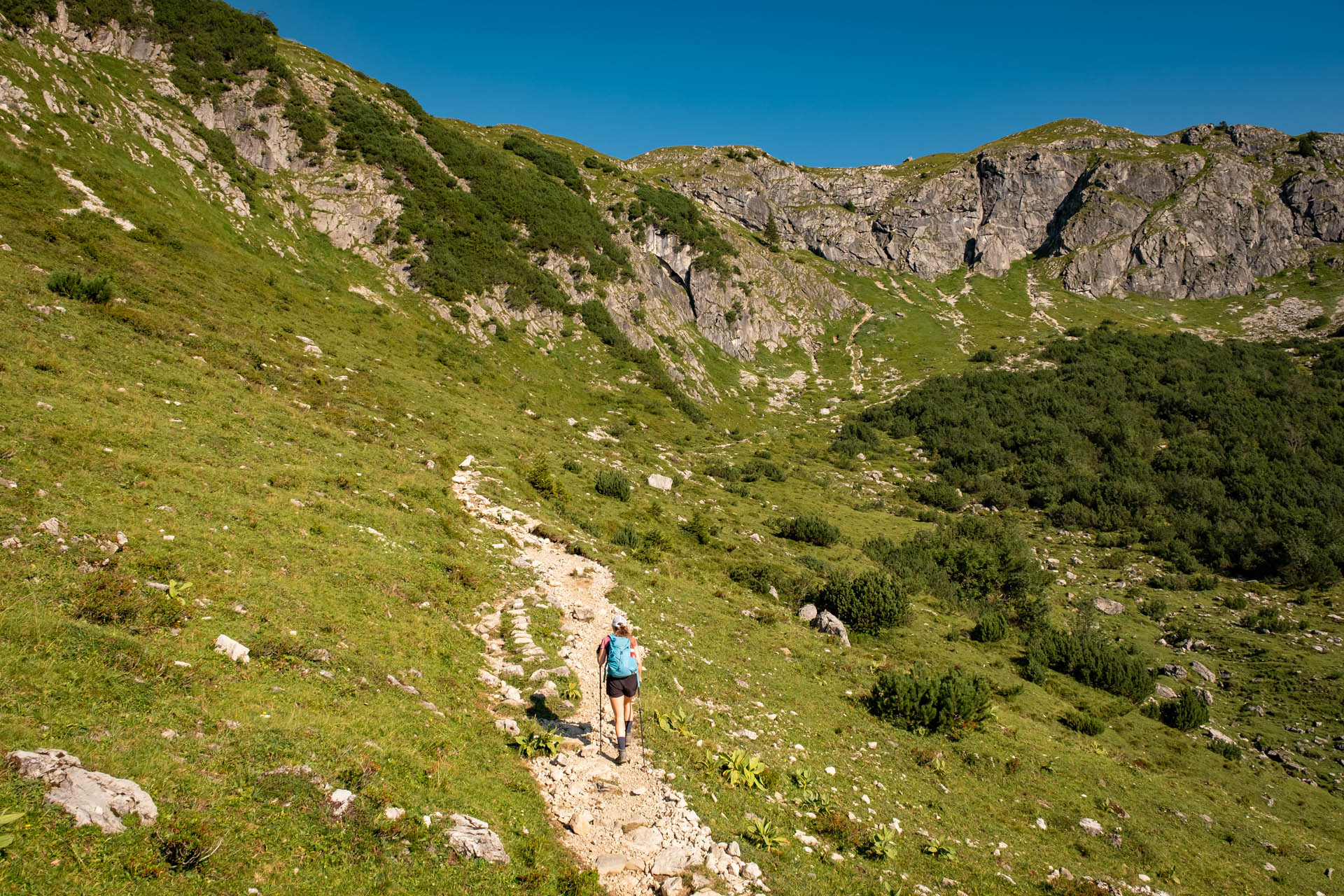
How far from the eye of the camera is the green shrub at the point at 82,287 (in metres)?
19.7

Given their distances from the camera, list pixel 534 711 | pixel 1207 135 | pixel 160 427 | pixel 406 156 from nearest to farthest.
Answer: pixel 534 711
pixel 160 427
pixel 406 156
pixel 1207 135

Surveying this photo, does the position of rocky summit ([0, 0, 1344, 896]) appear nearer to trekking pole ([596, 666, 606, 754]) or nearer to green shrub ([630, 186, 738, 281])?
trekking pole ([596, 666, 606, 754])

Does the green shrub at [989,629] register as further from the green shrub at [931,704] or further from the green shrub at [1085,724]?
the green shrub at [931,704]

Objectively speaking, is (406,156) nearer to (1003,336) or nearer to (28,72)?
(28,72)

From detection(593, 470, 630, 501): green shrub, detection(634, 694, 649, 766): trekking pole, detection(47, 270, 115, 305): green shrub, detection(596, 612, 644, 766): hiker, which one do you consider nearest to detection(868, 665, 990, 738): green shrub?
detection(634, 694, 649, 766): trekking pole

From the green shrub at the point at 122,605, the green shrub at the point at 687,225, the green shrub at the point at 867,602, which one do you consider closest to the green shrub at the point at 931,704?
the green shrub at the point at 867,602

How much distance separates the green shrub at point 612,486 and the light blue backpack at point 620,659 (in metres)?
18.9

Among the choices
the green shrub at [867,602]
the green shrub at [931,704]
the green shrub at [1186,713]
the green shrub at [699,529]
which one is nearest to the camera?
the green shrub at [931,704]

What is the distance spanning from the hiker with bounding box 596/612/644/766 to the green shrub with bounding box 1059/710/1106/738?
17.6 meters

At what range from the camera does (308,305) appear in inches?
1344

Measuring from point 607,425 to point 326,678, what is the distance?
3413 centimetres

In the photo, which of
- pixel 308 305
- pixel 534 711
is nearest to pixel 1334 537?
pixel 534 711

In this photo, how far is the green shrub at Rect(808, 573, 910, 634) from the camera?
22328 millimetres

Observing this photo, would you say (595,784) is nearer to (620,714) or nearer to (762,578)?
(620,714)
